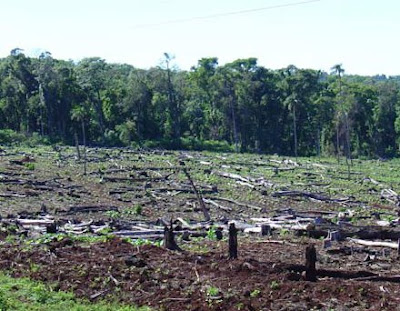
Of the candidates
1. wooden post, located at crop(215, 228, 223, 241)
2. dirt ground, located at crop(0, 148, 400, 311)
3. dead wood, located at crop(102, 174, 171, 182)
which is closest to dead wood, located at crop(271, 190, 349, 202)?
dirt ground, located at crop(0, 148, 400, 311)

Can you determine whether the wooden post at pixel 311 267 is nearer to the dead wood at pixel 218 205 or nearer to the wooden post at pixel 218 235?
the wooden post at pixel 218 235

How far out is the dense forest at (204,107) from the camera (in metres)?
78.7

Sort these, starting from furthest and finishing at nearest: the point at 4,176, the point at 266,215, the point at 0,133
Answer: the point at 0,133 < the point at 4,176 < the point at 266,215

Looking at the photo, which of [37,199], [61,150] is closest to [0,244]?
[37,199]

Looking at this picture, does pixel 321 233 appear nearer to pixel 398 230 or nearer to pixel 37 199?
pixel 398 230

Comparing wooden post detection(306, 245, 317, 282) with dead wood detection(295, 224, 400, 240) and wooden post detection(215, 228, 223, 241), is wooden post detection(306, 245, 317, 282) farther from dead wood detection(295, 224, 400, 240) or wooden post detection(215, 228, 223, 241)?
wooden post detection(215, 228, 223, 241)

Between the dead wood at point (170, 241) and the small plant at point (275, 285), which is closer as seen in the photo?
the small plant at point (275, 285)

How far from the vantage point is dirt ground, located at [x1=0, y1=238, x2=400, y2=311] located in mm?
12867

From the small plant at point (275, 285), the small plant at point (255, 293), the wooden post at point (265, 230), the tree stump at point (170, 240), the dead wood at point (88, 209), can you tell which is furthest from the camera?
the dead wood at point (88, 209)

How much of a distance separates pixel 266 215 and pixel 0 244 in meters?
12.9

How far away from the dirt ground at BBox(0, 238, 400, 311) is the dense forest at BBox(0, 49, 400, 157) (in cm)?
5775

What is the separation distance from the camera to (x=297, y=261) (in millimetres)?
16391

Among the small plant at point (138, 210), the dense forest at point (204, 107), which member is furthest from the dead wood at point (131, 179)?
the dense forest at point (204, 107)

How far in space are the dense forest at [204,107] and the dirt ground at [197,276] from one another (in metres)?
57.8
